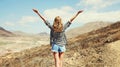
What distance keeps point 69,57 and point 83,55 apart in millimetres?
857

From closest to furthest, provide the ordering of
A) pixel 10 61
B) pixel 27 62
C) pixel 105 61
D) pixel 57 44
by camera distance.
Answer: pixel 57 44
pixel 105 61
pixel 27 62
pixel 10 61

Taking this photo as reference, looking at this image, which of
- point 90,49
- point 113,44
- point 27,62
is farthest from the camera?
point 27,62

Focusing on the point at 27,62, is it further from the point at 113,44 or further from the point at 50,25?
the point at 50,25

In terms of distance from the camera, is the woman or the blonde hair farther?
the woman

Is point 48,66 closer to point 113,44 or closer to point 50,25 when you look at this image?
point 113,44

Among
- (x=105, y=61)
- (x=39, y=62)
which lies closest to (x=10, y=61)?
(x=39, y=62)

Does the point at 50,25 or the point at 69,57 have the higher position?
the point at 50,25

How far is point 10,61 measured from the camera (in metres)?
24.0

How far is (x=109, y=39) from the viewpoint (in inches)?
729

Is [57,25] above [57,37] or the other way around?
above

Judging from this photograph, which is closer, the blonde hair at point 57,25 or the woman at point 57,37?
the blonde hair at point 57,25

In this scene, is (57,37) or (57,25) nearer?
(57,25)

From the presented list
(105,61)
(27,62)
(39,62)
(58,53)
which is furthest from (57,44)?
(27,62)

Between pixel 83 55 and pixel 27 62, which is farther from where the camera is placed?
pixel 27 62
